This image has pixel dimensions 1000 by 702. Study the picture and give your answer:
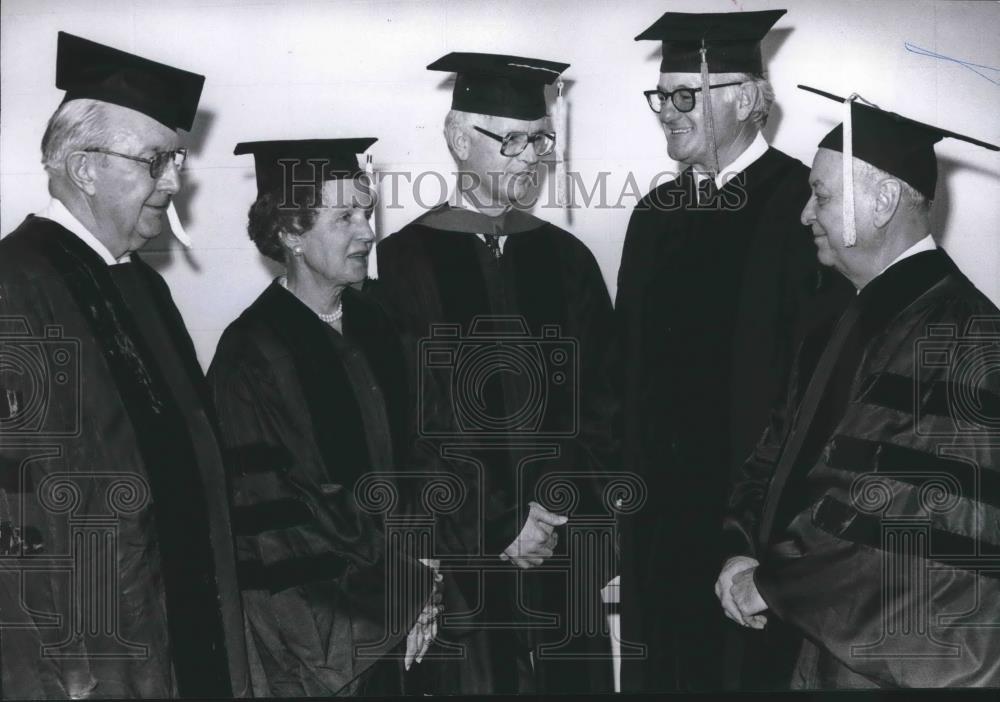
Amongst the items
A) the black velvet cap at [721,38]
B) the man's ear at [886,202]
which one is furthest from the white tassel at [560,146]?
the man's ear at [886,202]

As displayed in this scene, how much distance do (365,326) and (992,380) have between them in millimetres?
1686

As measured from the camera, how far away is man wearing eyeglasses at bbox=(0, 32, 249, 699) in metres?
3.11

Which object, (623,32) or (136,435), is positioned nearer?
(136,435)

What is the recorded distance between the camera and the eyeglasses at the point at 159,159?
319 centimetres

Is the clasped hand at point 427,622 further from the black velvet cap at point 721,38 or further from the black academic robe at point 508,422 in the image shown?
the black velvet cap at point 721,38

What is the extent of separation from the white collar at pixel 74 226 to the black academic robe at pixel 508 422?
709 mm

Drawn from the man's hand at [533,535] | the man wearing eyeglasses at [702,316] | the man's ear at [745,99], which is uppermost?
the man's ear at [745,99]

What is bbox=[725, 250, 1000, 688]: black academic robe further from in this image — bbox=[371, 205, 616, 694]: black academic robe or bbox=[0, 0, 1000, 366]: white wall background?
bbox=[371, 205, 616, 694]: black academic robe

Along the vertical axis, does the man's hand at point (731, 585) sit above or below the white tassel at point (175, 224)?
below

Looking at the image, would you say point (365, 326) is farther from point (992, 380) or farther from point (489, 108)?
point (992, 380)

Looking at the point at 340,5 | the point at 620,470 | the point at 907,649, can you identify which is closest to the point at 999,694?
the point at 907,649

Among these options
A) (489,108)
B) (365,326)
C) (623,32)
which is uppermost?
(623,32)

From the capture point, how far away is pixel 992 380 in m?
3.22

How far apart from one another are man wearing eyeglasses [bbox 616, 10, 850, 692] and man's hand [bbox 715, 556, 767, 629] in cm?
3
